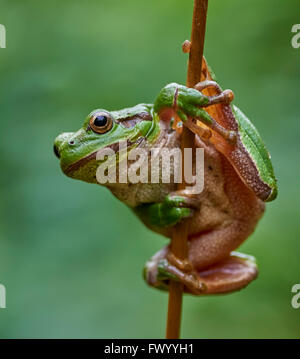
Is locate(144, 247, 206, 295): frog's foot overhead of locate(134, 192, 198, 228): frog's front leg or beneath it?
beneath

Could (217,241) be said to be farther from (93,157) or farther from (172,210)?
(93,157)

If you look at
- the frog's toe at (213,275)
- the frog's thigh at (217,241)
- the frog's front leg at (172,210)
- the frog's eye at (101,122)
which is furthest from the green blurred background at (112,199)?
the frog's eye at (101,122)

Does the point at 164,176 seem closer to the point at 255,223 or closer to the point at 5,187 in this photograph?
the point at 255,223

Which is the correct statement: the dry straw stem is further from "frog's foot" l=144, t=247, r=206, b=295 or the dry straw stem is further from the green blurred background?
the green blurred background

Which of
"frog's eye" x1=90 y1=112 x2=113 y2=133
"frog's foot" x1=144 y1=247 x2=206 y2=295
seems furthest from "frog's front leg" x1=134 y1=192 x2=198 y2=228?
"frog's eye" x1=90 y1=112 x2=113 y2=133

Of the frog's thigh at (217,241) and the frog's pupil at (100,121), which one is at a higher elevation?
the frog's pupil at (100,121)

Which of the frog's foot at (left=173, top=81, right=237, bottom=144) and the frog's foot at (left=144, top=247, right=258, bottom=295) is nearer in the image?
the frog's foot at (left=173, top=81, right=237, bottom=144)

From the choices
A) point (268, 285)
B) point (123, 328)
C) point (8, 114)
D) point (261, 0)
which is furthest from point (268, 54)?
point (123, 328)

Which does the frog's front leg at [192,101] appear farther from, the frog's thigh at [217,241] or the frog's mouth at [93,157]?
the frog's thigh at [217,241]
